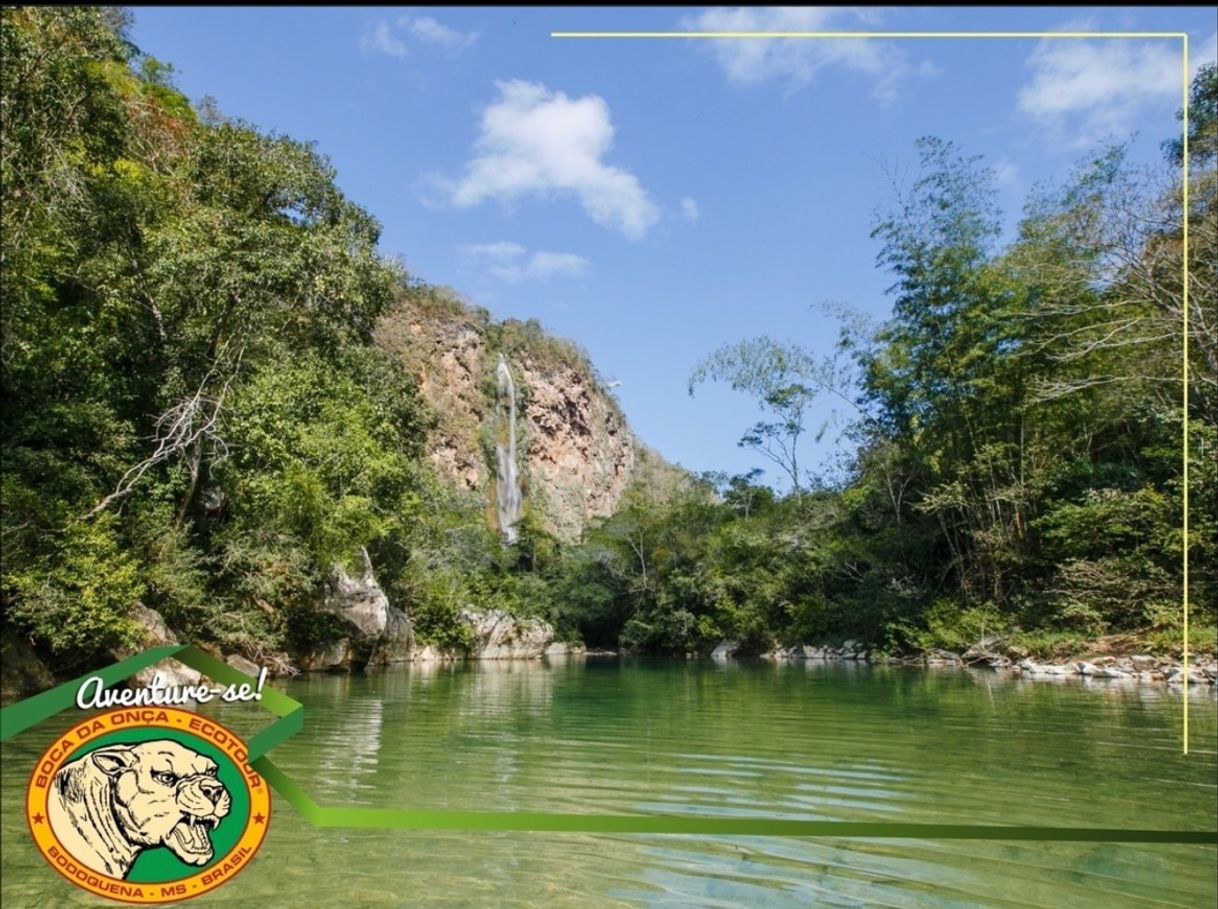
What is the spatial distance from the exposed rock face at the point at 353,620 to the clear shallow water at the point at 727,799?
6.21 meters

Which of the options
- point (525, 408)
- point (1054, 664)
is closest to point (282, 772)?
point (1054, 664)

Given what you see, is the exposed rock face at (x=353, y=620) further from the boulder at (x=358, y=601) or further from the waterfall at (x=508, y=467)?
Result: the waterfall at (x=508, y=467)

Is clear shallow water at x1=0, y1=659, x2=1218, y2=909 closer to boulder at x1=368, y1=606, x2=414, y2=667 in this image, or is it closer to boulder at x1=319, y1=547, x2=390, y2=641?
boulder at x1=319, y1=547, x2=390, y2=641

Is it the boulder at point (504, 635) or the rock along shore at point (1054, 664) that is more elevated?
the rock along shore at point (1054, 664)

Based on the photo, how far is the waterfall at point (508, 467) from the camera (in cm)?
4044

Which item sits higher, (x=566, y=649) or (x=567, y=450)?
(x=567, y=450)

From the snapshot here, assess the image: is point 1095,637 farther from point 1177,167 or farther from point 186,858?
point 186,858

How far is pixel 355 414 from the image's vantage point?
14.3 metres

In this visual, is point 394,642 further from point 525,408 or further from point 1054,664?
point 525,408

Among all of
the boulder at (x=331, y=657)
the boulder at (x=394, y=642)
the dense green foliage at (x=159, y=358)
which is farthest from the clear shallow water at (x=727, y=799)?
the boulder at (x=394, y=642)

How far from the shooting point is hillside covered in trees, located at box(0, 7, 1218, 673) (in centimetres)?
638

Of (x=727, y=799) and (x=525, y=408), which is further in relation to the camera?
Answer: (x=525, y=408)

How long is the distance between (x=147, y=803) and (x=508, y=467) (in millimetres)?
40627

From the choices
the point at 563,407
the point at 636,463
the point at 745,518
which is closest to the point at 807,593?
the point at 745,518
